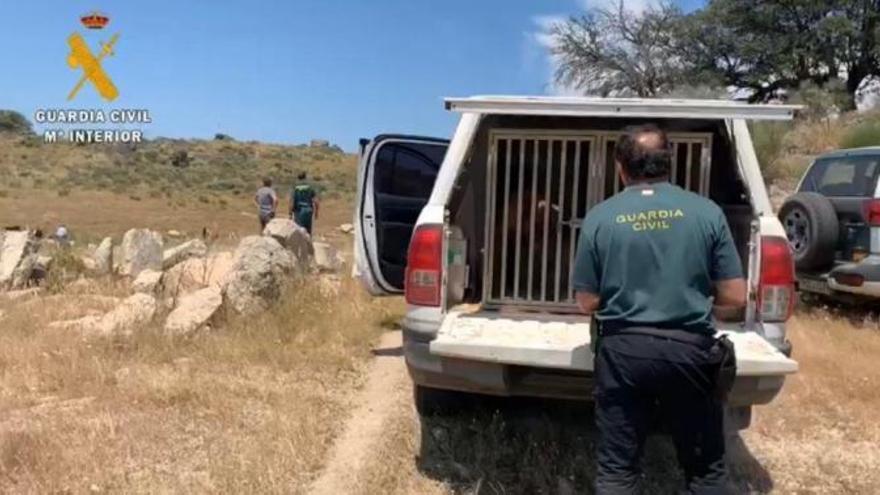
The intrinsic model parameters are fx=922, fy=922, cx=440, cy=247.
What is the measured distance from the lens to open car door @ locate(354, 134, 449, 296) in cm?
648

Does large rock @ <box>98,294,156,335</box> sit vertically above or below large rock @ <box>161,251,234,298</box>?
below

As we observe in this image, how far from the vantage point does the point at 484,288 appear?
17.1 ft

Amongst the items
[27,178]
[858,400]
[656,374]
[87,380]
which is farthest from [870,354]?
[27,178]

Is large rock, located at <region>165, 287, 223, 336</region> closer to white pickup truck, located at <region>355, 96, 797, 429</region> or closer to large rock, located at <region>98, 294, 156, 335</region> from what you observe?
large rock, located at <region>98, 294, 156, 335</region>

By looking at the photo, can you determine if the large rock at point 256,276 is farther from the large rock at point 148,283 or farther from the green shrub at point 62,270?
the green shrub at point 62,270

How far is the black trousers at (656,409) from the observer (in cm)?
336

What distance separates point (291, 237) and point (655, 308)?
22.9 ft

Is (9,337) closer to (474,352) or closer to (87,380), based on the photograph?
(87,380)

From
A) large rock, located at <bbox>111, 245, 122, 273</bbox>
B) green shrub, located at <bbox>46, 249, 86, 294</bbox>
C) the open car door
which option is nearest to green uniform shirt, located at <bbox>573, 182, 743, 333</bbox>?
the open car door

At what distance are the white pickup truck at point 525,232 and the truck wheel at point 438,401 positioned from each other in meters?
0.01

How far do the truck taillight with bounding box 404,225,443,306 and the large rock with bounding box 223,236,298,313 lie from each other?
377 centimetres

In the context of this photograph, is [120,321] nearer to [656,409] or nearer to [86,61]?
[656,409]

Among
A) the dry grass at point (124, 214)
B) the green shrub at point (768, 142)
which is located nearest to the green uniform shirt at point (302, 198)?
the green shrub at point (768, 142)

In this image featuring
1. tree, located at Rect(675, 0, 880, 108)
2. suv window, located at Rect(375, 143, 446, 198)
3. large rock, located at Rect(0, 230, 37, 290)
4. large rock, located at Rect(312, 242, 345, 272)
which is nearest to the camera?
suv window, located at Rect(375, 143, 446, 198)
